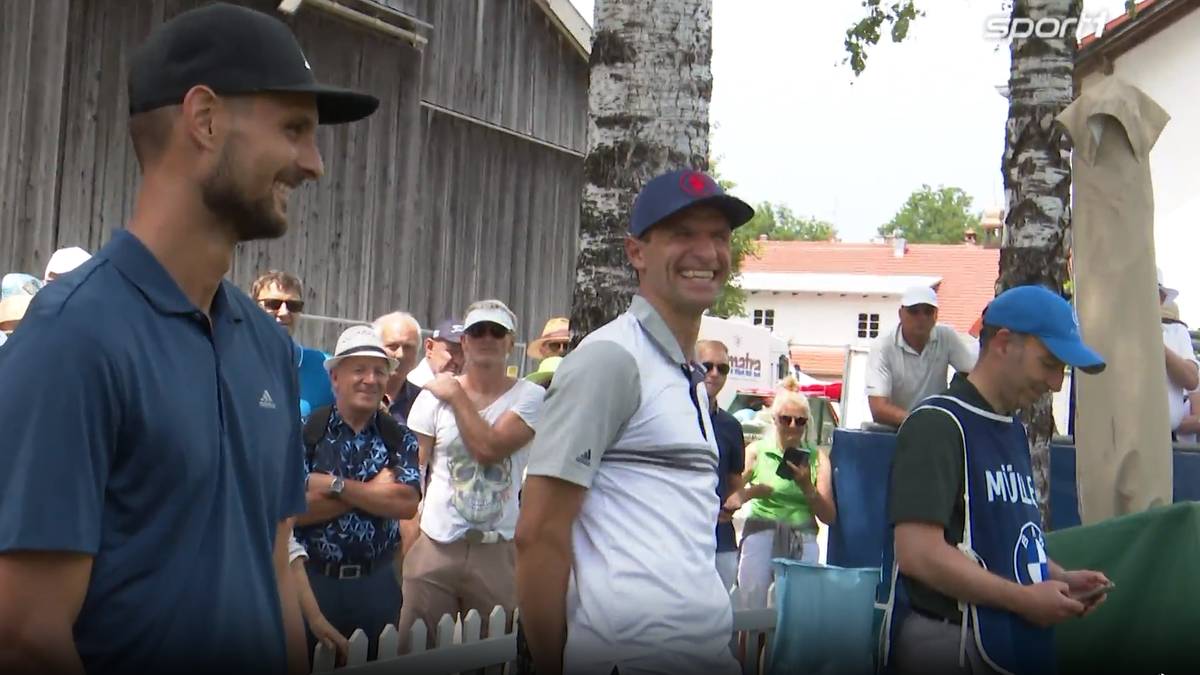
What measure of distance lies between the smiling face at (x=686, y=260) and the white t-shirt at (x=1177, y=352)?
20.1 ft

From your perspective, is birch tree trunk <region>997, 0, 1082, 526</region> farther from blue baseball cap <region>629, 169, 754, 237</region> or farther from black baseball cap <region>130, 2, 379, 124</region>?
black baseball cap <region>130, 2, 379, 124</region>

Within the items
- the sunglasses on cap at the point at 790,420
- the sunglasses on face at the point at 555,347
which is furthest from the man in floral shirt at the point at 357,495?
the sunglasses on cap at the point at 790,420

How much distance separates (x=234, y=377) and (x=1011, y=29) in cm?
639

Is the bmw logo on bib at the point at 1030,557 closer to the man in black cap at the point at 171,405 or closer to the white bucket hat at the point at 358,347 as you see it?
the man in black cap at the point at 171,405

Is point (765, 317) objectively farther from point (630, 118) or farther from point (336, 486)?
point (630, 118)

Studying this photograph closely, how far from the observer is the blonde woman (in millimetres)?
8938

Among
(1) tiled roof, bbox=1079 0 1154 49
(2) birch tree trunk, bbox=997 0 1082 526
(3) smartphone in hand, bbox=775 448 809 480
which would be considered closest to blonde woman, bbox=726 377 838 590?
(3) smartphone in hand, bbox=775 448 809 480

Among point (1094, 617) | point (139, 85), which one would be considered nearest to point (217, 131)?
point (139, 85)

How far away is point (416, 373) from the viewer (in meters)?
8.65

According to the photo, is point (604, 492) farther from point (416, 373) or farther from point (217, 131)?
point (416, 373)

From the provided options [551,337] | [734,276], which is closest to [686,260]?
[551,337]

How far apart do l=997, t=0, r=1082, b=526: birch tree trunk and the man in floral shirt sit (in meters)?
3.42

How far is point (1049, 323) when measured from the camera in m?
4.12

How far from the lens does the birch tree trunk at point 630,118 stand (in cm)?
438
